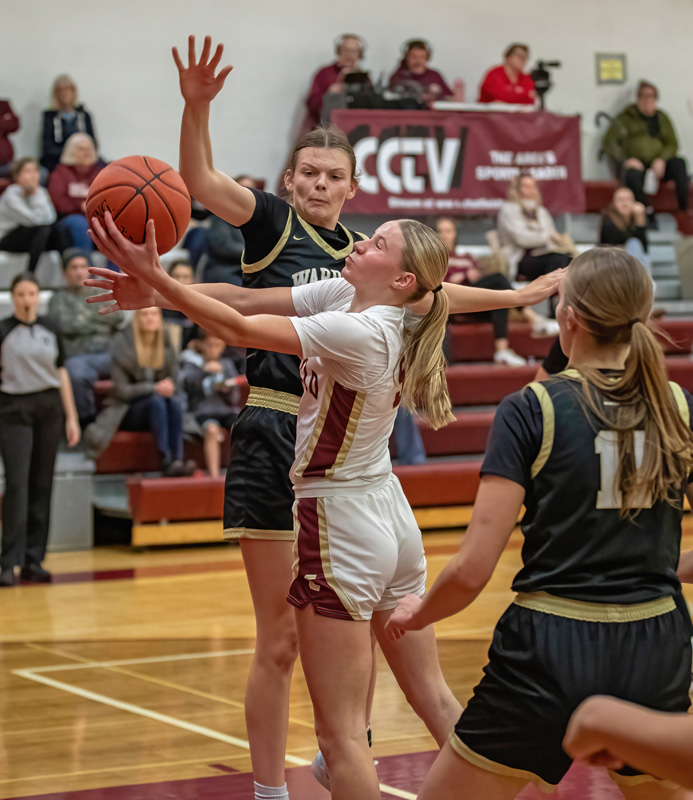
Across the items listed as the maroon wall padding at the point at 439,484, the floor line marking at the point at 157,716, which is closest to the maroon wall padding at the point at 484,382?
the maroon wall padding at the point at 439,484

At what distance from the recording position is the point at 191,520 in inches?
357

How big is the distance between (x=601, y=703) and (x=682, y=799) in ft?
2.44

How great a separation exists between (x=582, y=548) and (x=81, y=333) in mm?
7800

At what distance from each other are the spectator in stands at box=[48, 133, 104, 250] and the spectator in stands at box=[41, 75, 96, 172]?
0.31m

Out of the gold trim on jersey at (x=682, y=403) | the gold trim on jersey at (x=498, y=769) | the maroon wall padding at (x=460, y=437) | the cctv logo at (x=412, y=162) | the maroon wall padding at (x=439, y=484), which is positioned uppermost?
the cctv logo at (x=412, y=162)

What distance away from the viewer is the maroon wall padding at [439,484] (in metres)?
9.41

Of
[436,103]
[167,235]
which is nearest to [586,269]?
[167,235]

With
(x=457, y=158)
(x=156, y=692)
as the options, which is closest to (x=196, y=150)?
(x=156, y=692)

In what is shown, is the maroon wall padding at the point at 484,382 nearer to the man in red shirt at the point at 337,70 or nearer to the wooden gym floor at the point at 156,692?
the wooden gym floor at the point at 156,692

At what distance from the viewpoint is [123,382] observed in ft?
29.6

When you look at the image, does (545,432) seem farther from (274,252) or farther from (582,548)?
(274,252)

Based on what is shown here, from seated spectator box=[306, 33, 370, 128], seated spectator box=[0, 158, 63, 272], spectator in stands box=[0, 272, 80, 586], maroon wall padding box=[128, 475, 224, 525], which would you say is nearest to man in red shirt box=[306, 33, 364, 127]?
seated spectator box=[306, 33, 370, 128]

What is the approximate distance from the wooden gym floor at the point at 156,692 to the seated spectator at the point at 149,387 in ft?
4.32

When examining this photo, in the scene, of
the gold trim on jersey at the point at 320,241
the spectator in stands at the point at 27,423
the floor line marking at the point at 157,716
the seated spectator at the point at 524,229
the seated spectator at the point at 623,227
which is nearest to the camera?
the gold trim on jersey at the point at 320,241
